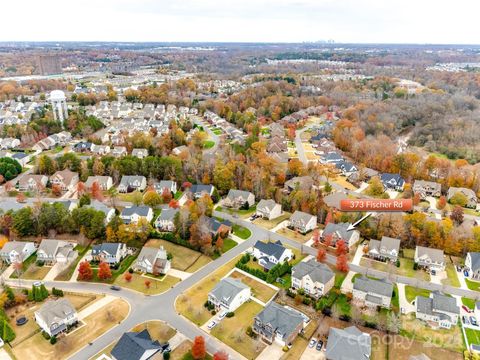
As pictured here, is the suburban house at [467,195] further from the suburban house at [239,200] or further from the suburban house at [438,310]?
the suburban house at [239,200]

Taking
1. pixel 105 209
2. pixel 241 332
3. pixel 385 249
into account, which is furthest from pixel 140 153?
pixel 385 249

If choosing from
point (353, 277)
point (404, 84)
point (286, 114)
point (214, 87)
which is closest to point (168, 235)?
point (353, 277)

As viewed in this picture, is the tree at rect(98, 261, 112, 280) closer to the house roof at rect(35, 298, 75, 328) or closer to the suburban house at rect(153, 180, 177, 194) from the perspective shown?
the house roof at rect(35, 298, 75, 328)

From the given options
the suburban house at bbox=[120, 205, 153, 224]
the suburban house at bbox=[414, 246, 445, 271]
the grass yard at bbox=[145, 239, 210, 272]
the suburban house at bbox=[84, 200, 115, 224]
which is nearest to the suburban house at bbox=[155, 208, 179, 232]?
the suburban house at bbox=[120, 205, 153, 224]

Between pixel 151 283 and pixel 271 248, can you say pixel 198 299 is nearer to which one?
pixel 151 283

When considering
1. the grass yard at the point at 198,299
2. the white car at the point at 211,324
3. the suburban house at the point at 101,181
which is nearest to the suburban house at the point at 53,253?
the grass yard at the point at 198,299

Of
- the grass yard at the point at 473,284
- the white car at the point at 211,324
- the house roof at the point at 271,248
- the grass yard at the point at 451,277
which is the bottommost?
the white car at the point at 211,324

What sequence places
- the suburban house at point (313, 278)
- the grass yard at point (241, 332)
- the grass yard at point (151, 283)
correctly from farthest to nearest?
the grass yard at point (151, 283) → the suburban house at point (313, 278) → the grass yard at point (241, 332)
